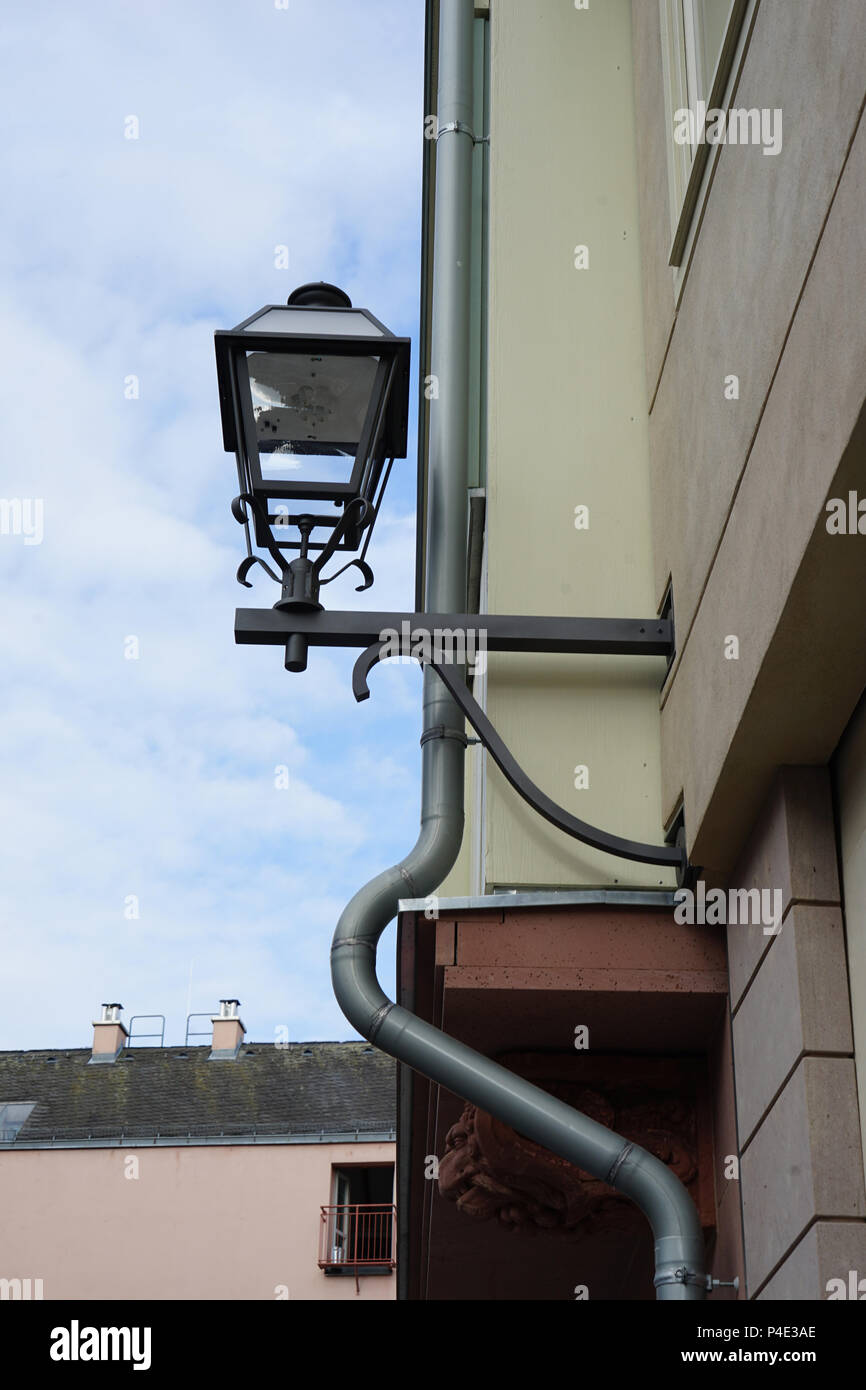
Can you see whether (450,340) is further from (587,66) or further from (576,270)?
(587,66)

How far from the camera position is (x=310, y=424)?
15.2 feet

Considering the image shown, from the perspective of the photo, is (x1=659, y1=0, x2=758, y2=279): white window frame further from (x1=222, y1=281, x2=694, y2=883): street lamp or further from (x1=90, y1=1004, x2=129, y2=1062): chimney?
(x1=90, y1=1004, x2=129, y2=1062): chimney

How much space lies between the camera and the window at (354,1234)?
88.5 ft

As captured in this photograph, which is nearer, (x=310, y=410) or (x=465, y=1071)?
A: (x=465, y=1071)

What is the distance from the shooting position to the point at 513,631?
4656mm

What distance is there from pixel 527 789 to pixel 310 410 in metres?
1.16

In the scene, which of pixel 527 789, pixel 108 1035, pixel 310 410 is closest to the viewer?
pixel 527 789

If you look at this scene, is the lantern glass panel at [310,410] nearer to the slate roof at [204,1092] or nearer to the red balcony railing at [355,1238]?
the red balcony railing at [355,1238]

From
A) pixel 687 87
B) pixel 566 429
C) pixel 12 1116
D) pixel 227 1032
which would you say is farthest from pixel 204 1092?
pixel 687 87

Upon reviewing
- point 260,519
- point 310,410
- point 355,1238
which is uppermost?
point 310,410

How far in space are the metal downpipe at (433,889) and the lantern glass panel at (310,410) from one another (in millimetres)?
710

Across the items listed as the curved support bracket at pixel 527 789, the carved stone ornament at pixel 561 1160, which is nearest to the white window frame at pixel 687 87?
the curved support bracket at pixel 527 789

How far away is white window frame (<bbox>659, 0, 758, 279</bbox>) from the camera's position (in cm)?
423

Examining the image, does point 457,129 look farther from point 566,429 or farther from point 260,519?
point 260,519
